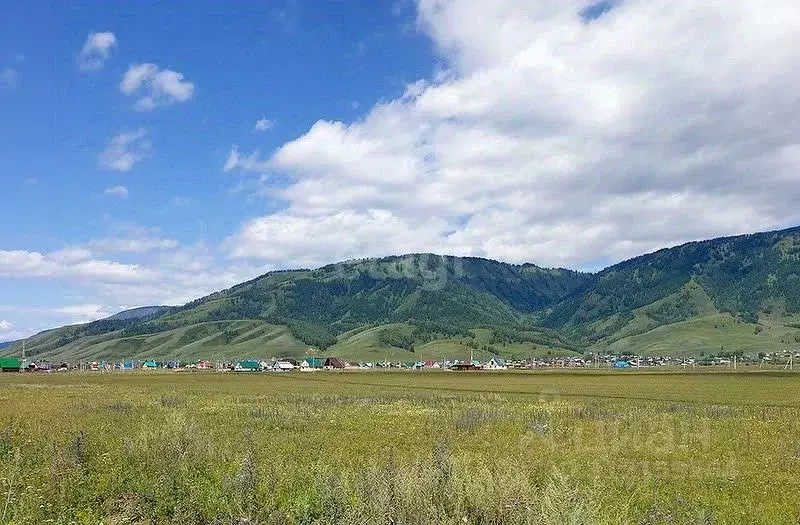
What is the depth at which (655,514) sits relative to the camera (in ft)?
45.0

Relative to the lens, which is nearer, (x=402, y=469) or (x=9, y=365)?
(x=402, y=469)

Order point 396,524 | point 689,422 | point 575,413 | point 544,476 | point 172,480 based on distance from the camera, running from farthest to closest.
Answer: point 575,413 → point 689,422 → point 544,476 → point 172,480 → point 396,524

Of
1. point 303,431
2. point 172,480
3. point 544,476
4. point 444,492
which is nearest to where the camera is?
point 444,492

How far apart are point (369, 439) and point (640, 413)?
2196cm

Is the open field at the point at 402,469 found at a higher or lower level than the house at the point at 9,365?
lower

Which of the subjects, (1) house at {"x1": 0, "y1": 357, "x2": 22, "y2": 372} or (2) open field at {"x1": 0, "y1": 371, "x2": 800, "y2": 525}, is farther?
(1) house at {"x1": 0, "y1": 357, "x2": 22, "y2": 372}

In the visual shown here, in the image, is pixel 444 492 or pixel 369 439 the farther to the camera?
pixel 369 439

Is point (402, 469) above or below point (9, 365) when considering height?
below

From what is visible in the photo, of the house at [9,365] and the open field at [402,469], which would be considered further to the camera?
the house at [9,365]

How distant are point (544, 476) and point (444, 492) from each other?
21.5 ft

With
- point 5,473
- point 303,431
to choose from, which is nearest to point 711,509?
point 5,473

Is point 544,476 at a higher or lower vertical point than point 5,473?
lower

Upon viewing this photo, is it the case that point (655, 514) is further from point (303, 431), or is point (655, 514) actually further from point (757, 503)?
point (303, 431)

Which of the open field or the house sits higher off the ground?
the house
